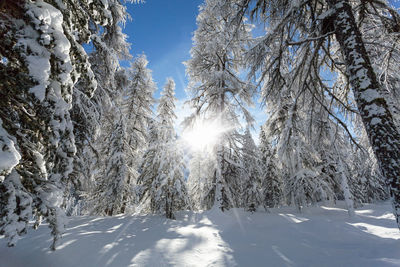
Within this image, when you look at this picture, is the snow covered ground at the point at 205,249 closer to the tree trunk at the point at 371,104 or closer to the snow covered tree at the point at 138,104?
the tree trunk at the point at 371,104

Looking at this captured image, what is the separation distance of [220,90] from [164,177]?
534 cm

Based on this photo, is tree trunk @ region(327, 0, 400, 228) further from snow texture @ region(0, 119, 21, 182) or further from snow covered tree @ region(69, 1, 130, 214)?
snow covered tree @ region(69, 1, 130, 214)

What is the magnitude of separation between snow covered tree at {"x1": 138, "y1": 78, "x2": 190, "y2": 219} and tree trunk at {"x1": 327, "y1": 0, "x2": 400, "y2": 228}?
275 inches

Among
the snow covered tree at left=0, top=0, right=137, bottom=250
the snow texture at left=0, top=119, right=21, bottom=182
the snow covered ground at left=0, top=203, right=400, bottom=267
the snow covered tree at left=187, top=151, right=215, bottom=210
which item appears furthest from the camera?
the snow covered tree at left=187, top=151, right=215, bottom=210

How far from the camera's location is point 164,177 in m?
8.64

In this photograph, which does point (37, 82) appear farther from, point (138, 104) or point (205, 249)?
point (138, 104)

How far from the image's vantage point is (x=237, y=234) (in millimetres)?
5648

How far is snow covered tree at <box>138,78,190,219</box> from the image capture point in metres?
8.33

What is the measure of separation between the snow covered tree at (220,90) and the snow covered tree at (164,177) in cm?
172

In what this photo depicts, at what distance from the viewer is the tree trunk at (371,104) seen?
3.10 m

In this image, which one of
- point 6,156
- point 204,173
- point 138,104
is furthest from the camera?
point 138,104

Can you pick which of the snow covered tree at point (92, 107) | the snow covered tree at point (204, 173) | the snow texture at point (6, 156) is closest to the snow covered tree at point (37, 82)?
the snow texture at point (6, 156)

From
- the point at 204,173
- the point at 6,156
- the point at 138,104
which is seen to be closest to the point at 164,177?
the point at 204,173

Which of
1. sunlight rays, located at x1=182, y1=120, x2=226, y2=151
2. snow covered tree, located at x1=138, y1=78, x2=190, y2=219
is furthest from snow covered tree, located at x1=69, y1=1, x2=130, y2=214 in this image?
sunlight rays, located at x1=182, y1=120, x2=226, y2=151
